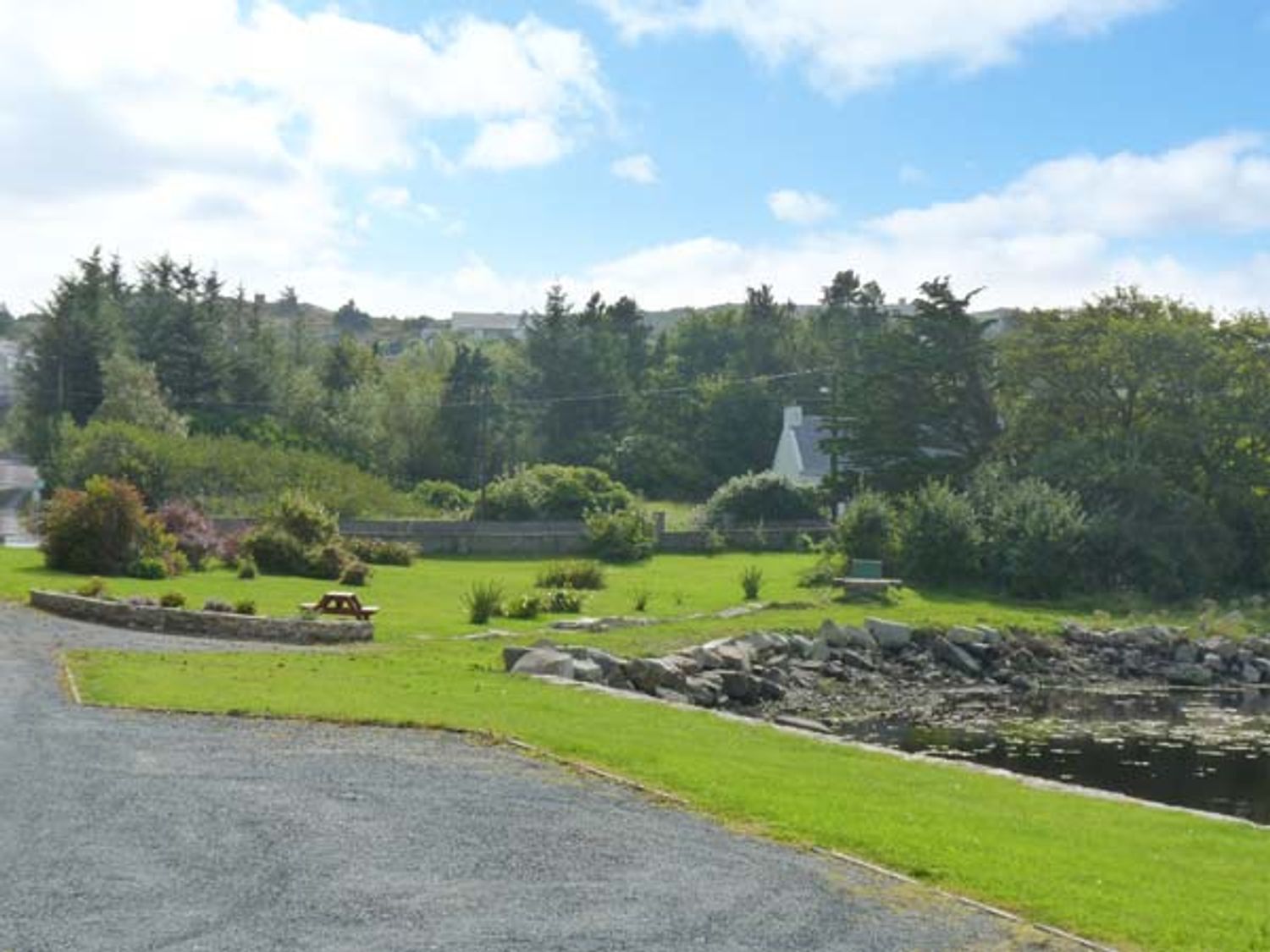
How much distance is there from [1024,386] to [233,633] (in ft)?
113

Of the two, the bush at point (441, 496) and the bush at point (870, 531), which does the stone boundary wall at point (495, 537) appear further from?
the bush at point (441, 496)

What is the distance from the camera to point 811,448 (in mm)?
77688

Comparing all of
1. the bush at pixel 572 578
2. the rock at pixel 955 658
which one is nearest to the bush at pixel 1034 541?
→ the rock at pixel 955 658

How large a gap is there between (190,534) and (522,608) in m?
13.4

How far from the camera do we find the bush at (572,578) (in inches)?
1614

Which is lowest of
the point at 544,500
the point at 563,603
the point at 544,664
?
the point at 544,664

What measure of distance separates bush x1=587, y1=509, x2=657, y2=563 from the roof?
22.8m

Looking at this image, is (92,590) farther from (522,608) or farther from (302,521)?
(302,521)

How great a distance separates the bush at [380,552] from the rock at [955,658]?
20.2 metres

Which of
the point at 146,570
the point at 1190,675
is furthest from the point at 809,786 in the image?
the point at 146,570

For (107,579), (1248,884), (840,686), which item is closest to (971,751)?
(840,686)

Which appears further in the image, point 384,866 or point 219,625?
point 219,625

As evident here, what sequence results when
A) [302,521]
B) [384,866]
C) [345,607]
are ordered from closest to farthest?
[384,866], [345,607], [302,521]

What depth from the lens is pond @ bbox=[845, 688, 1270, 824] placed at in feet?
69.7
